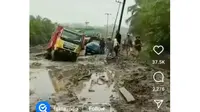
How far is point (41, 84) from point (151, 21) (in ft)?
1.47

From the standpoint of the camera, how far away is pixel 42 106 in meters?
1.34

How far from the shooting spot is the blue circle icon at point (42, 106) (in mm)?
1337

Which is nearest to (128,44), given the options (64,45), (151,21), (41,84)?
(151,21)

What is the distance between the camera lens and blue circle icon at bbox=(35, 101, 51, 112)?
134 centimetres

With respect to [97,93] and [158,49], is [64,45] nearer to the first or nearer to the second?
[97,93]

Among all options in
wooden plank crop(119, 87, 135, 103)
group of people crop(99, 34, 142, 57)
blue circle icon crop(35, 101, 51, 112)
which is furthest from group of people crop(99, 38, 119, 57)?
blue circle icon crop(35, 101, 51, 112)

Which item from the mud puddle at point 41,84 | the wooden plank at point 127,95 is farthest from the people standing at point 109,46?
the mud puddle at point 41,84

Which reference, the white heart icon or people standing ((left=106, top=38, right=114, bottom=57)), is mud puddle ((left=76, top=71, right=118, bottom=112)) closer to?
people standing ((left=106, top=38, right=114, bottom=57))

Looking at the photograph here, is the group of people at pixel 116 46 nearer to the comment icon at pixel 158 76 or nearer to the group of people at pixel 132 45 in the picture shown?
the group of people at pixel 132 45

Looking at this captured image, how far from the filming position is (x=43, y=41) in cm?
134
